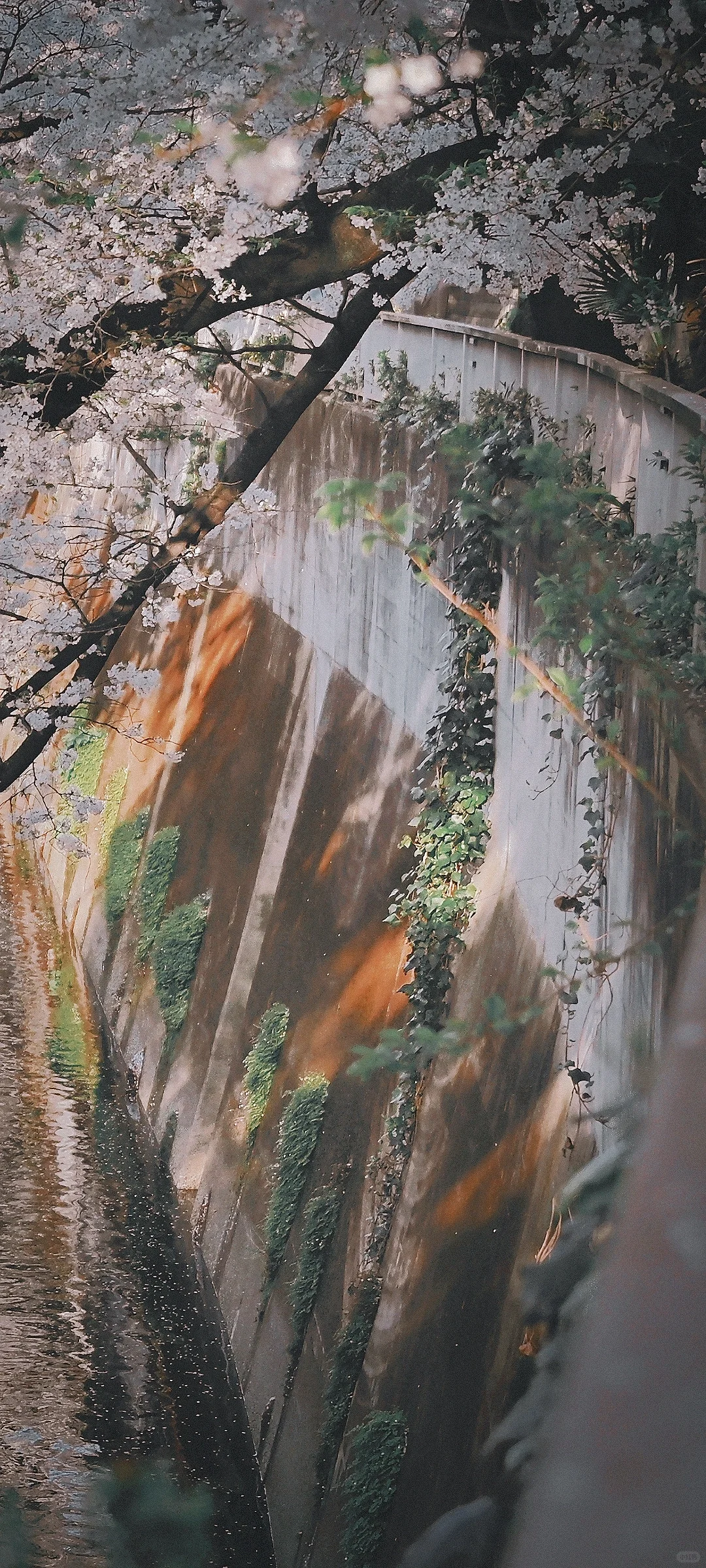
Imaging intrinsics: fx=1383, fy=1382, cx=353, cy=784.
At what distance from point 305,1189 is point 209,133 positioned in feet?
17.5

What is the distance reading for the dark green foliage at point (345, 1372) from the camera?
246 inches

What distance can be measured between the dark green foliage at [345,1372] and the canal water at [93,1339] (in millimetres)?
671

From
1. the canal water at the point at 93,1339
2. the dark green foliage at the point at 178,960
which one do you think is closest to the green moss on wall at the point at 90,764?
the dark green foliage at the point at 178,960

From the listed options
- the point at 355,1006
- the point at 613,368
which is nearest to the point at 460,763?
the point at 355,1006

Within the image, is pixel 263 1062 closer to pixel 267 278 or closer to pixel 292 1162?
pixel 292 1162

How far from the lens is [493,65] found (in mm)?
5551


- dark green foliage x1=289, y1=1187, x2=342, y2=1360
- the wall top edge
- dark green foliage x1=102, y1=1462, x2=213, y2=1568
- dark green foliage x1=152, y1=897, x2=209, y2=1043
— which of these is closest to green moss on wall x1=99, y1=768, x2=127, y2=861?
dark green foliage x1=152, y1=897, x2=209, y2=1043

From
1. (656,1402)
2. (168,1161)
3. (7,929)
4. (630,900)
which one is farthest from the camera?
(7,929)

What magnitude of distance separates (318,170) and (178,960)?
682 cm

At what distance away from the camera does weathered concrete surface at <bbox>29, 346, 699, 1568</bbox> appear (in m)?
5.08

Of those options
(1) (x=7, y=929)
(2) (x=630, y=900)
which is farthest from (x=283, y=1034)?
(1) (x=7, y=929)

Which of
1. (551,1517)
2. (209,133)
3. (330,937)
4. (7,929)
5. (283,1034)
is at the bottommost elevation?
(551,1517)

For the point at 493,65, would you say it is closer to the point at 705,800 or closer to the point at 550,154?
the point at 550,154

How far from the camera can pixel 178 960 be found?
1108 centimetres
